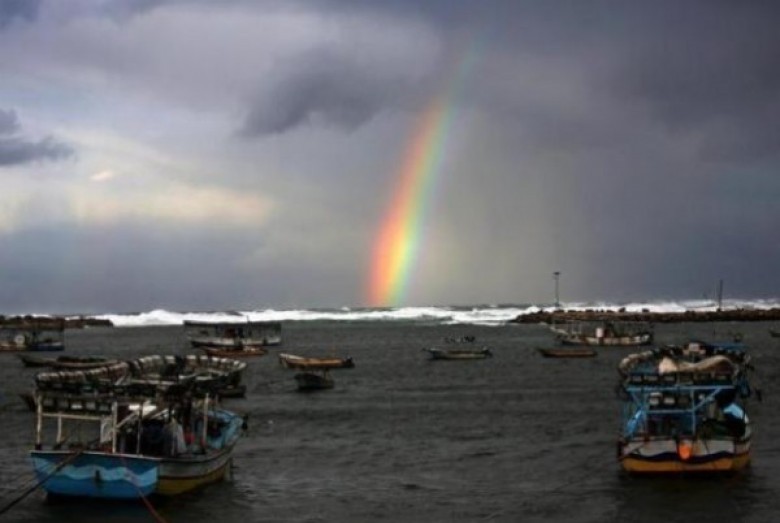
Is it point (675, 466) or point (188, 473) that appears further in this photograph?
point (675, 466)

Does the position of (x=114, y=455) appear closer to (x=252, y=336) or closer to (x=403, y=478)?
(x=403, y=478)

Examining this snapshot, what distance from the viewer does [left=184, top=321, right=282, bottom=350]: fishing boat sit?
328ft

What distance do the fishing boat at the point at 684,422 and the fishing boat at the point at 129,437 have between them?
11.0 meters

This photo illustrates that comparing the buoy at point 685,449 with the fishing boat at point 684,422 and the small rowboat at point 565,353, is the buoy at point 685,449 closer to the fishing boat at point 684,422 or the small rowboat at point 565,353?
the fishing boat at point 684,422

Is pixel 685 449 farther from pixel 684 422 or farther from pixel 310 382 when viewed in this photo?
pixel 310 382

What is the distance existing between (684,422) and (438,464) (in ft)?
24.3

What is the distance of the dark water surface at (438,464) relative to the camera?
2392 cm

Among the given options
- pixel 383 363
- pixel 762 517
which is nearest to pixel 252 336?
pixel 383 363

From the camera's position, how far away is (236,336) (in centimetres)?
10438

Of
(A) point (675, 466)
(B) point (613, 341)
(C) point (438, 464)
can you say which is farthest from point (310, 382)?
(B) point (613, 341)

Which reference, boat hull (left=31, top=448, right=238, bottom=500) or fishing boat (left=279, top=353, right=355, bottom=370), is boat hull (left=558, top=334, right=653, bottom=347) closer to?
fishing boat (left=279, top=353, right=355, bottom=370)

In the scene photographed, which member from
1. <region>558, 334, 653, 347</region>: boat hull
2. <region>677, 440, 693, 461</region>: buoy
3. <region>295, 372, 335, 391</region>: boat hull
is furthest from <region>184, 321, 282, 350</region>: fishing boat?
<region>677, 440, 693, 461</region>: buoy

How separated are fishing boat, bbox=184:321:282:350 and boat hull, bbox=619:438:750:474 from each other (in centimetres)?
7245

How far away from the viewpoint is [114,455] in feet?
73.8
